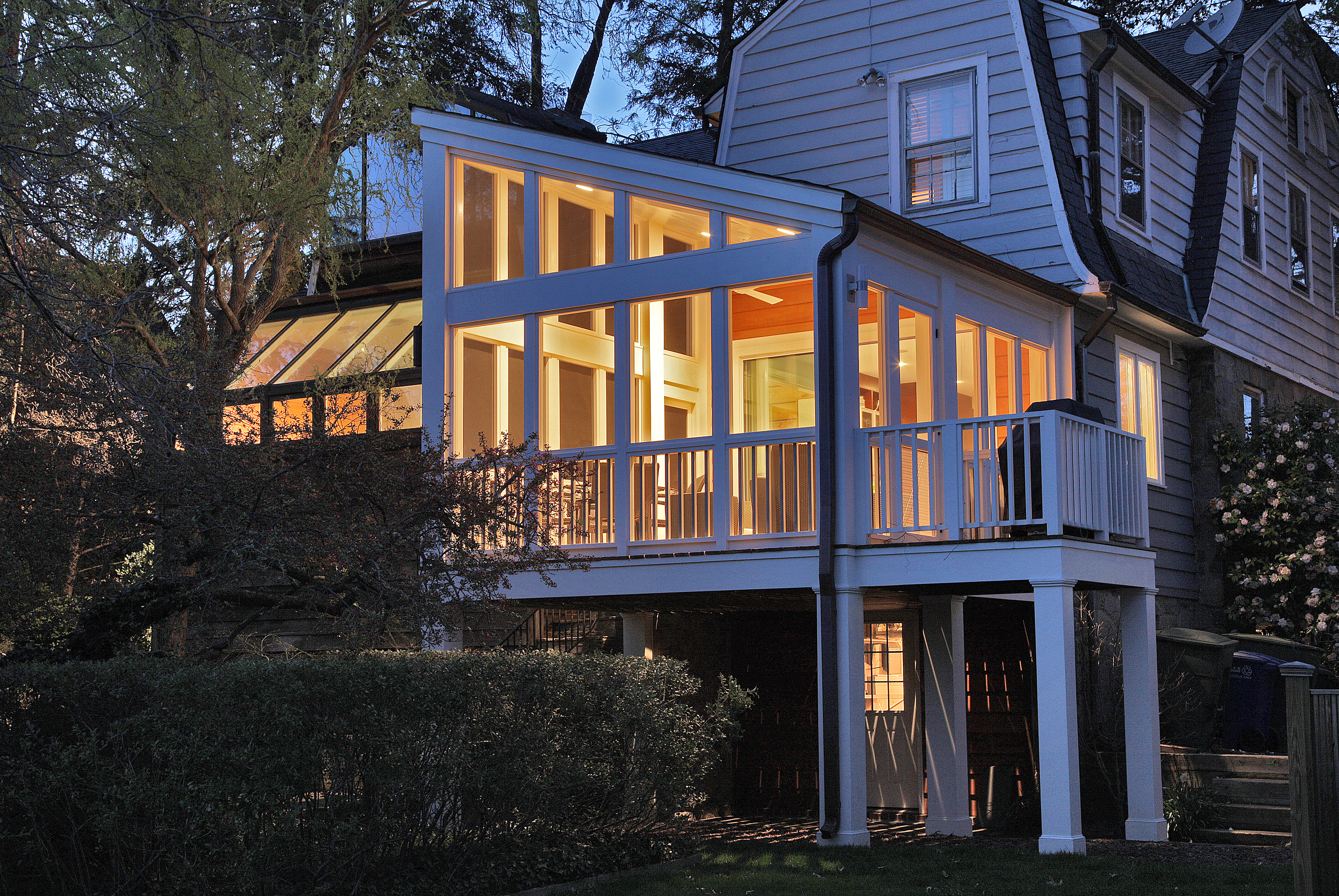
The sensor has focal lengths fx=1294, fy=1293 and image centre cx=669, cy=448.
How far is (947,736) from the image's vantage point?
1111cm

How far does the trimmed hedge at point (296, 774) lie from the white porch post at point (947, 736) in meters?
3.90

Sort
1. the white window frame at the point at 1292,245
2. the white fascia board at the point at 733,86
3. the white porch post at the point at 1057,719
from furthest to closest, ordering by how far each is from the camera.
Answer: the white window frame at the point at 1292,245 → the white fascia board at the point at 733,86 → the white porch post at the point at 1057,719

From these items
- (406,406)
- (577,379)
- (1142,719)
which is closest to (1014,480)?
(1142,719)

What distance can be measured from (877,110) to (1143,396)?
13.8 ft

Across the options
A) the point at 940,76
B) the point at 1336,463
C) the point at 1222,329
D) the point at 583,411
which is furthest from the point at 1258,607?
the point at 583,411

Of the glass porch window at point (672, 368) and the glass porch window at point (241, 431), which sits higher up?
the glass porch window at point (672, 368)

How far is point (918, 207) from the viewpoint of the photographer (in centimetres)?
1356

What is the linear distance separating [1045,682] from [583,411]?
497 cm

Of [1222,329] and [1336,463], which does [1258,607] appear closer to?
[1336,463]

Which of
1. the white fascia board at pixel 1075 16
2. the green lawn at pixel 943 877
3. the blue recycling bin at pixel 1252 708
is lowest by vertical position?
the green lawn at pixel 943 877

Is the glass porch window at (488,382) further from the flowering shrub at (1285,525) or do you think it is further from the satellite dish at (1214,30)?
the satellite dish at (1214,30)

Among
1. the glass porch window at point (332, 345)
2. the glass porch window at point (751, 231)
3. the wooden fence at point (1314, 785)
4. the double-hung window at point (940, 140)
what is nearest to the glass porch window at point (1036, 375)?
the double-hung window at point (940, 140)

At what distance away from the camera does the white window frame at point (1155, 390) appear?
43.8 ft

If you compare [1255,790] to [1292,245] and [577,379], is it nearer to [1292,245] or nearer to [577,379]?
[577,379]
